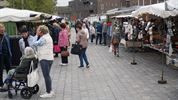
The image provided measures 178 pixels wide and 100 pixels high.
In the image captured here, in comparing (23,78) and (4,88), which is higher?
(23,78)

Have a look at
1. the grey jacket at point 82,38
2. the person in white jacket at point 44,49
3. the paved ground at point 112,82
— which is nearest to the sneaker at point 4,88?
the paved ground at point 112,82

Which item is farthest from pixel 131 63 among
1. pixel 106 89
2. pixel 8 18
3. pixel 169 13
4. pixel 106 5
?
pixel 106 5

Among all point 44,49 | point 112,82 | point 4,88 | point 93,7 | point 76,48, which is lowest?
point 93,7

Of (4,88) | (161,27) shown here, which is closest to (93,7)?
(161,27)

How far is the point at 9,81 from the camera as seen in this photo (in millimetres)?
10969

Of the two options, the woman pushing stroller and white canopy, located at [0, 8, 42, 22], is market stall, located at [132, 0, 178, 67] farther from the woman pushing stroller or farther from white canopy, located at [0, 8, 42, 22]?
white canopy, located at [0, 8, 42, 22]

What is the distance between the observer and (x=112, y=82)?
530 inches

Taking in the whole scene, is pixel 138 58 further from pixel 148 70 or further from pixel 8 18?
pixel 8 18

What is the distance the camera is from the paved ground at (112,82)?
11211 millimetres

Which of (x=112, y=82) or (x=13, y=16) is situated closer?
(x=112, y=82)

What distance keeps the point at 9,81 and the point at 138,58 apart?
434 inches

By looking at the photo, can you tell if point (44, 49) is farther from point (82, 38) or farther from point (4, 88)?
point (82, 38)

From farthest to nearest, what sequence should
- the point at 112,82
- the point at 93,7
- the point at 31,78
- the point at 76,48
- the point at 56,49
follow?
the point at 93,7
the point at 56,49
the point at 76,48
the point at 112,82
the point at 31,78

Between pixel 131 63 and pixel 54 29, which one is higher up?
pixel 54 29
